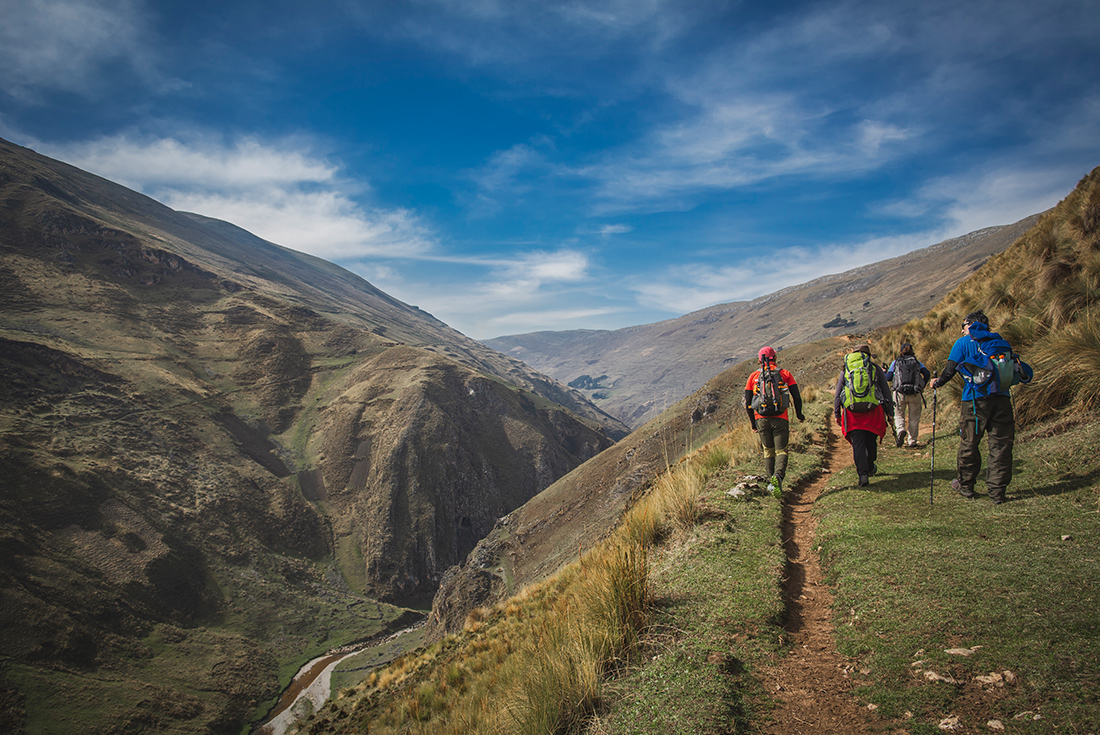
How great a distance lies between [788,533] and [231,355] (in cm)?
11957

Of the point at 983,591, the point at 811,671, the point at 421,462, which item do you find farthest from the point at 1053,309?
the point at 421,462

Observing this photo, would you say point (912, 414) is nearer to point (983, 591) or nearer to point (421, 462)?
point (983, 591)

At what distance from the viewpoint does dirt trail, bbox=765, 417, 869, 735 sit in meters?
2.82

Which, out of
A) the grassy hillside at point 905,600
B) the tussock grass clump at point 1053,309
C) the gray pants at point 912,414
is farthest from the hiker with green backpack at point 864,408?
the gray pants at point 912,414

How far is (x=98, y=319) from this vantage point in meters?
84.8

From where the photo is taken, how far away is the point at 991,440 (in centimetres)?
558

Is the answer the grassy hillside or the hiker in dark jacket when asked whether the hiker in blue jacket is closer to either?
the grassy hillside

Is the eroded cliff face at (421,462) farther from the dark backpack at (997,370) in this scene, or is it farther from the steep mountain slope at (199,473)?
the dark backpack at (997,370)

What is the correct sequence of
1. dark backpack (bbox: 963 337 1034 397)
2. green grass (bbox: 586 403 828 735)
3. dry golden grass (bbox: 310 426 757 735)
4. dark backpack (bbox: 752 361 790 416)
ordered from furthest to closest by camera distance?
dark backpack (bbox: 752 361 790 416)
dark backpack (bbox: 963 337 1034 397)
dry golden grass (bbox: 310 426 757 735)
green grass (bbox: 586 403 828 735)

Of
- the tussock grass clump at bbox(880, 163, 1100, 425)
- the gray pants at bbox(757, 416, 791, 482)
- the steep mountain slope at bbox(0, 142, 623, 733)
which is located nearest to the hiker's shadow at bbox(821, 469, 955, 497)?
the gray pants at bbox(757, 416, 791, 482)

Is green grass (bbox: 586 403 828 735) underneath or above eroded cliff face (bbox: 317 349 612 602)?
above

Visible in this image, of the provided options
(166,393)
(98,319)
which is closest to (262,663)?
(166,393)

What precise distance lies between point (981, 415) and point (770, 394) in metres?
2.77

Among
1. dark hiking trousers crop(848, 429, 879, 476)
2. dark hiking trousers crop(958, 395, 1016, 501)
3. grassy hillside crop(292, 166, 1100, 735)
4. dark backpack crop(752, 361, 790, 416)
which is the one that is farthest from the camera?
dark backpack crop(752, 361, 790, 416)
